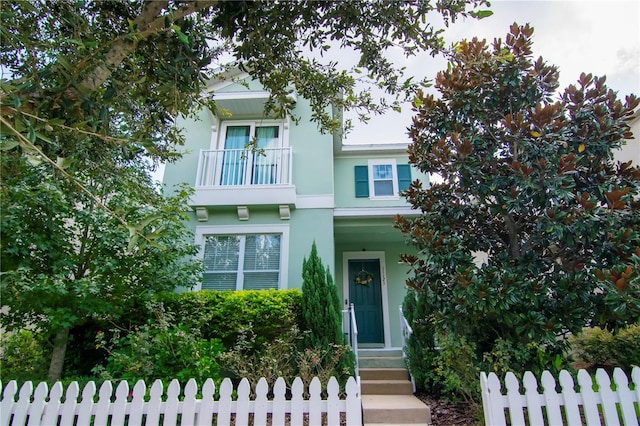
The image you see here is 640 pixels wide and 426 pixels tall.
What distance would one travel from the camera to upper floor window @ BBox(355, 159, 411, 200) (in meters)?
9.57

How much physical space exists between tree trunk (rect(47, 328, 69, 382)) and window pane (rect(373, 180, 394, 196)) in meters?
7.62

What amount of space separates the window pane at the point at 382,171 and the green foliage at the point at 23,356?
824 centimetres

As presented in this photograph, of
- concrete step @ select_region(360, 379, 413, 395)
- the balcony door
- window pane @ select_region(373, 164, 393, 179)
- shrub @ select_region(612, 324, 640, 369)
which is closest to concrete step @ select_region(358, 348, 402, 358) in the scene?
concrete step @ select_region(360, 379, 413, 395)

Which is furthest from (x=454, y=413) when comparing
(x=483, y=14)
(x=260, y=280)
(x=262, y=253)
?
(x=262, y=253)

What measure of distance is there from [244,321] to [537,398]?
15.0ft

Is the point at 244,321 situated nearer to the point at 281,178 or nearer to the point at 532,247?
the point at 281,178

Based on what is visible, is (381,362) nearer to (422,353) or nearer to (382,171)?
(422,353)

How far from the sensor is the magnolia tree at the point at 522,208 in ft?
12.4

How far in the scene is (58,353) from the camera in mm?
5512

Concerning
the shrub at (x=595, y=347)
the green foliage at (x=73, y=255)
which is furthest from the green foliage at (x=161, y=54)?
the shrub at (x=595, y=347)

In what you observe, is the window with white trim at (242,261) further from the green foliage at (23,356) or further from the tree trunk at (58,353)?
the green foliage at (23,356)

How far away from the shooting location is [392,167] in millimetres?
9844

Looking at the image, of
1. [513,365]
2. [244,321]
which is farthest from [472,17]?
[244,321]

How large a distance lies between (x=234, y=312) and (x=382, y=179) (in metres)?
5.75
